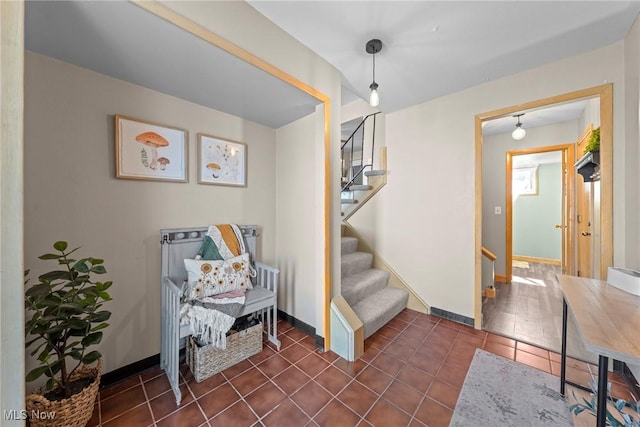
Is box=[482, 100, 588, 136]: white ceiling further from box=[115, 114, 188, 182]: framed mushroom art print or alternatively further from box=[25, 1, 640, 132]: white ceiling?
box=[115, 114, 188, 182]: framed mushroom art print

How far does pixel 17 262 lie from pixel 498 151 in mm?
5336

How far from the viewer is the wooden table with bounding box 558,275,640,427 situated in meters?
0.77

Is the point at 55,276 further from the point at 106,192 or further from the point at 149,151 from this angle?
the point at 149,151

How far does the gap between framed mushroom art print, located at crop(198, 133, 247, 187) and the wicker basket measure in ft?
4.34

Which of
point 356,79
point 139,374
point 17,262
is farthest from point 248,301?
point 356,79

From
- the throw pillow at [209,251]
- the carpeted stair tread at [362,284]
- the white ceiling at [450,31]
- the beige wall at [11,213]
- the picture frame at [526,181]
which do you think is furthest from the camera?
the picture frame at [526,181]

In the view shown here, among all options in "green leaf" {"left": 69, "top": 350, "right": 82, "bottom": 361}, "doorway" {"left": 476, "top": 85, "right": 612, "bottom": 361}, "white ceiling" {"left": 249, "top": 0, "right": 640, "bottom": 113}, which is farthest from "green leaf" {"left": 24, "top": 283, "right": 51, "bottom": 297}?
"doorway" {"left": 476, "top": 85, "right": 612, "bottom": 361}

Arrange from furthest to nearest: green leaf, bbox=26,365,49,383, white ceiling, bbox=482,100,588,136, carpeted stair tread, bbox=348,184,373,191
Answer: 1. carpeted stair tread, bbox=348,184,373,191
2. white ceiling, bbox=482,100,588,136
3. green leaf, bbox=26,365,49,383

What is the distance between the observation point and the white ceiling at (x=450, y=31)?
56.3 inches

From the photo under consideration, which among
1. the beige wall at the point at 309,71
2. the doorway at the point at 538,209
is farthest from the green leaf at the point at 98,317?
the doorway at the point at 538,209

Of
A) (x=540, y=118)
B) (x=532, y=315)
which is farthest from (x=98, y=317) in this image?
(x=540, y=118)

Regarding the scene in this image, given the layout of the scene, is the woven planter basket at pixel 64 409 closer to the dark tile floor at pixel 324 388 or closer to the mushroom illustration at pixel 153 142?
the dark tile floor at pixel 324 388

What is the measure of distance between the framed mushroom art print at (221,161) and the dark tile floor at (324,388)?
1.56 metres

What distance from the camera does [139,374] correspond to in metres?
1.66
